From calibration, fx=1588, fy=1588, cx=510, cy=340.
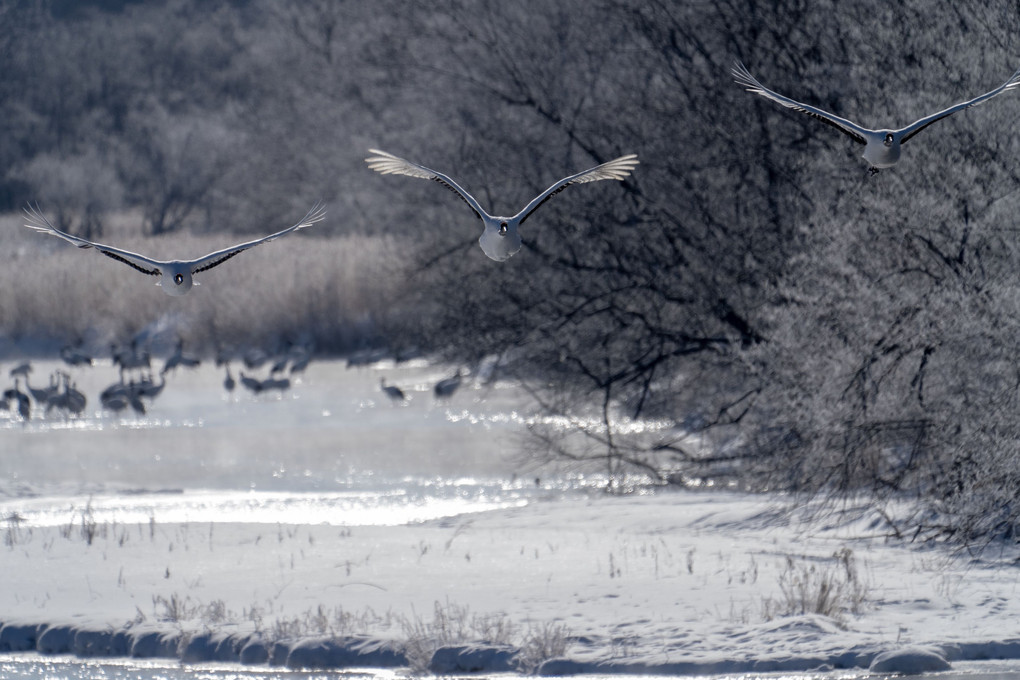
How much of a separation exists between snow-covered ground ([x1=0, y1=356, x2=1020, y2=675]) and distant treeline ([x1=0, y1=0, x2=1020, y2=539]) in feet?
2.34

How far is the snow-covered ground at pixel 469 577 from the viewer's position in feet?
33.9

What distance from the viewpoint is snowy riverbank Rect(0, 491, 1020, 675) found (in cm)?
1026

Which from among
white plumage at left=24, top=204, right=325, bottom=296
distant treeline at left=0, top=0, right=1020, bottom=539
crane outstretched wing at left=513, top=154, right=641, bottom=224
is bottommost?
white plumage at left=24, top=204, right=325, bottom=296

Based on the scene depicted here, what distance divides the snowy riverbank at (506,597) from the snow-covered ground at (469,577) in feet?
0.07

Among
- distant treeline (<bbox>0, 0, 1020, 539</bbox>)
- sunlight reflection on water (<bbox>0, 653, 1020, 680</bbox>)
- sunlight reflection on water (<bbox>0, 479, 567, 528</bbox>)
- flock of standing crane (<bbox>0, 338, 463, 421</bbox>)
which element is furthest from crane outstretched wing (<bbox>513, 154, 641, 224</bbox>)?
flock of standing crane (<bbox>0, 338, 463, 421</bbox>)

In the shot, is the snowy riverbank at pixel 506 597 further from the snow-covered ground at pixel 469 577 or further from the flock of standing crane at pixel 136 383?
the flock of standing crane at pixel 136 383

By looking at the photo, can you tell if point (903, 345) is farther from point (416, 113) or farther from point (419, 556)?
point (416, 113)

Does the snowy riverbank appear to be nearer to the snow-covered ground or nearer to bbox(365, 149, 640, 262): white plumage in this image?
the snow-covered ground

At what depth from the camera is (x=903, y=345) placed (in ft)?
40.9

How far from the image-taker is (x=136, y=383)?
2400 cm

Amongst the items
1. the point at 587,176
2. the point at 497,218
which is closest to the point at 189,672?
the point at 497,218

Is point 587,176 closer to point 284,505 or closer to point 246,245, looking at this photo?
point 246,245

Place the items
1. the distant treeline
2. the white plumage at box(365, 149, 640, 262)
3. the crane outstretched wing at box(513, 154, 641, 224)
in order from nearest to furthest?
1. the white plumage at box(365, 149, 640, 262)
2. the crane outstretched wing at box(513, 154, 641, 224)
3. the distant treeline

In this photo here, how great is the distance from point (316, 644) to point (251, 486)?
271 inches
